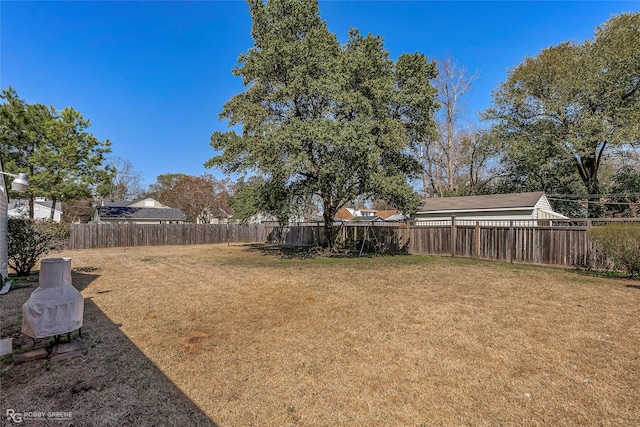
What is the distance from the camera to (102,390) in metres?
2.59

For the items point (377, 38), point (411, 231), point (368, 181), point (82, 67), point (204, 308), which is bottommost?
point (204, 308)

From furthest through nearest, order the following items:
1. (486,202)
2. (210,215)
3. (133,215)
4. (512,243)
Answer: (210,215) → (133,215) → (486,202) → (512,243)

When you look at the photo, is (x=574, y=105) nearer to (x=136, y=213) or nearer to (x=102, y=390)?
(x=102, y=390)

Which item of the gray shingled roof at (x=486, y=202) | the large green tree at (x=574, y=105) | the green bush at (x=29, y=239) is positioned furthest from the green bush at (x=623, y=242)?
the green bush at (x=29, y=239)

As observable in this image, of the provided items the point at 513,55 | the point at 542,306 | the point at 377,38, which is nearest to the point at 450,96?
the point at 513,55

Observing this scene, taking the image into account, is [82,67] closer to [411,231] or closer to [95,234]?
[95,234]

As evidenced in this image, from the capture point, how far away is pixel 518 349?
333cm

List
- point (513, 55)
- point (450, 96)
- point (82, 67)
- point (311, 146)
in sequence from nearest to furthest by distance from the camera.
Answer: point (311, 146) → point (82, 67) → point (513, 55) → point (450, 96)

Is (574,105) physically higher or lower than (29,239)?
higher

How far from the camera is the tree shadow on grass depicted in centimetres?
225

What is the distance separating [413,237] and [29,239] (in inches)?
495

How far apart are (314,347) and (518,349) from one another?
2302mm

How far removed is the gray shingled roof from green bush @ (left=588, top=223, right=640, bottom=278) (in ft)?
24.6

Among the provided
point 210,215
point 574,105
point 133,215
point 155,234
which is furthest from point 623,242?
point 210,215
